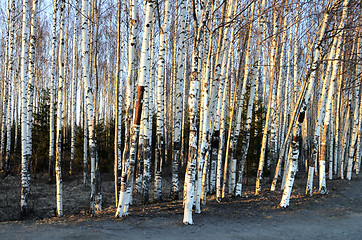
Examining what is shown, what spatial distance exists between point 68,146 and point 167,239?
44.1 feet

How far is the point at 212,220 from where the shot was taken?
242 inches

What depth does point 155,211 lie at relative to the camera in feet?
21.9

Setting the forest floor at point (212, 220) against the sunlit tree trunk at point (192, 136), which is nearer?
the forest floor at point (212, 220)

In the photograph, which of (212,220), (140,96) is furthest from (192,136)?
(212,220)

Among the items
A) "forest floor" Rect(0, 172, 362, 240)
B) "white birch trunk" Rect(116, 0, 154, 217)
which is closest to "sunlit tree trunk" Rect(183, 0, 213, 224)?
"forest floor" Rect(0, 172, 362, 240)

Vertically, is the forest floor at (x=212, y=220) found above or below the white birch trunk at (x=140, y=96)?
below

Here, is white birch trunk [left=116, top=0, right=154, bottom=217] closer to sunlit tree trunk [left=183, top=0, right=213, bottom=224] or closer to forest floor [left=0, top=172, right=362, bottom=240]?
forest floor [left=0, top=172, right=362, bottom=240]

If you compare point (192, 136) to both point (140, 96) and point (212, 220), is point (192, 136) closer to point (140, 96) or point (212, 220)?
point (140, 96)

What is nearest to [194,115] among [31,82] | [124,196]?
[124,196]

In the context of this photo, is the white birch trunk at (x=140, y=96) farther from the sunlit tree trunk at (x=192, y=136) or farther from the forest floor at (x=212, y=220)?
the sunlit tree trunk at (x=192, y=136)

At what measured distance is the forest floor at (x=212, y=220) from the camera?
519 centimetres

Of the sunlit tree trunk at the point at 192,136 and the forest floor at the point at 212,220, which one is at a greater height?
the sunlit tree trunk at the point at 192,136

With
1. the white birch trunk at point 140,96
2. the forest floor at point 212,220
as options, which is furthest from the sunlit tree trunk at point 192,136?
the white birch trunk at point 140,96

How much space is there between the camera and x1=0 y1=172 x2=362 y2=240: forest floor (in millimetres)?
5188
